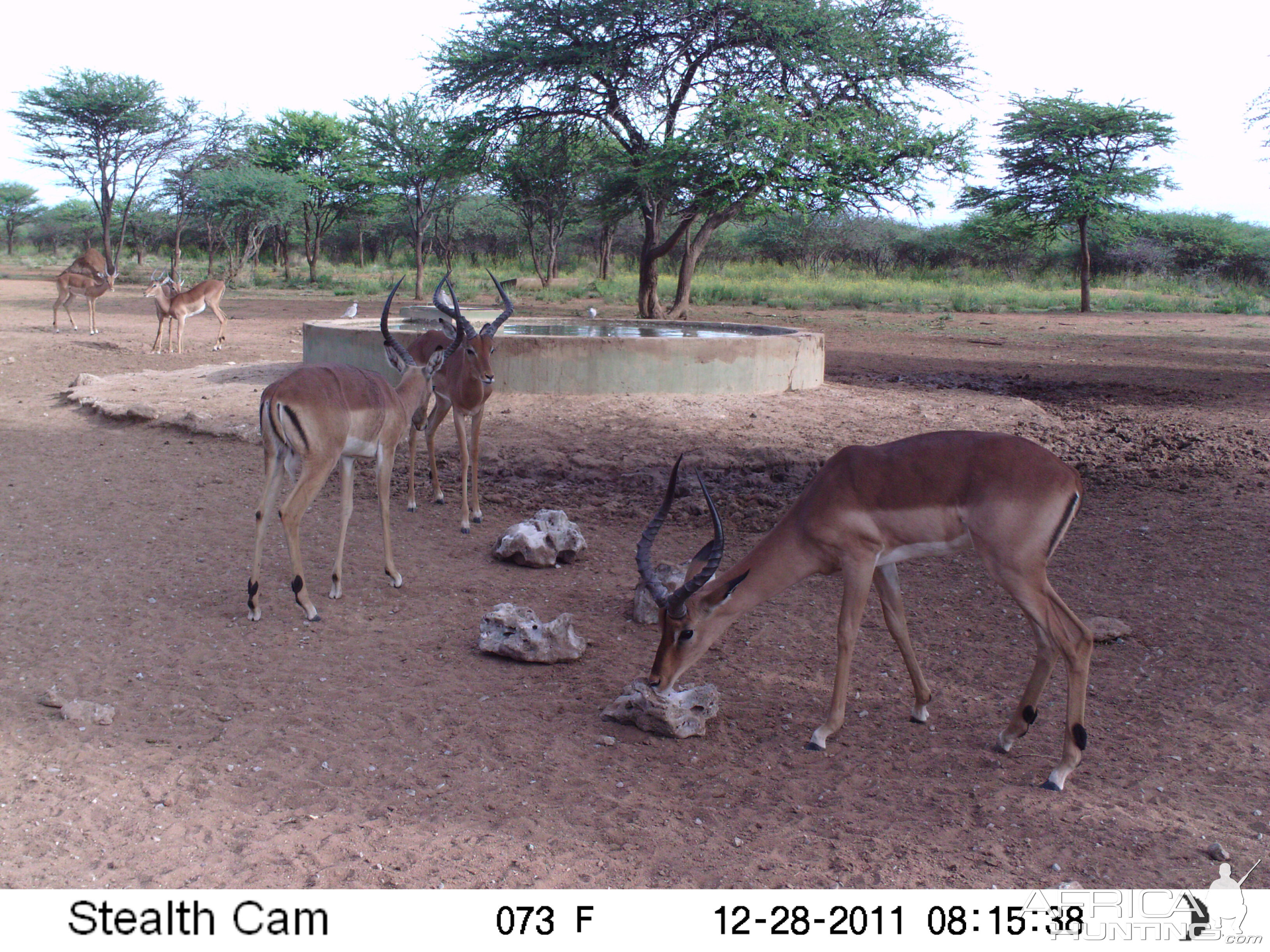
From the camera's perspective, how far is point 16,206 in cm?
5391

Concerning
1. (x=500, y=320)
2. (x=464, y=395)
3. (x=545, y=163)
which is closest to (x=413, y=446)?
(x=464, y=395)

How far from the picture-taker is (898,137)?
17.8 m

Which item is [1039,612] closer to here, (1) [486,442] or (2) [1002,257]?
(1) [486,442]

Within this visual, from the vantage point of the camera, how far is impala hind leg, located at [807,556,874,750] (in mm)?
3846

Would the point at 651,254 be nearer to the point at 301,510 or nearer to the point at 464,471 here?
the point at 464,471

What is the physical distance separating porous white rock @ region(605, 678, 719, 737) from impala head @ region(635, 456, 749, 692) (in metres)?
0.05

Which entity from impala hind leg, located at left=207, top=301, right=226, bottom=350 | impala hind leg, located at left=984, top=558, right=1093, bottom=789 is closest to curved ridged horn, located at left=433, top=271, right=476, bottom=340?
impala hind leg, located at left=984, top=558, right=1093, bottom=789

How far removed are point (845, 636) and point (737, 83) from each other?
56.3 ft

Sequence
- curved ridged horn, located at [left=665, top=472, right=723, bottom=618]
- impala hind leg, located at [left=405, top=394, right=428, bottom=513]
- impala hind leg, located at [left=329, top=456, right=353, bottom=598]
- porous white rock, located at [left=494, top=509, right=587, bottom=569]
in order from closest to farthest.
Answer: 1. curved ridged horn, located at [left=665, top=472, right=723, bottom=618]
2. impala hind leg, located at [left=329, top=456, right=353, bottom=598]
3. porous white rock, located at [left=494, top=509, right=587, bottom=569]
4. impala hind leg, located at [left=405, top=394, right=428, bottom=513]

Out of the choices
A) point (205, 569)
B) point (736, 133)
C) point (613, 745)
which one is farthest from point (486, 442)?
point (736, 133)

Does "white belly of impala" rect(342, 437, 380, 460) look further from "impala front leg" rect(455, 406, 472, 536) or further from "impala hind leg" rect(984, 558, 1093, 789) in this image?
"impala hind leg" rect(984, 558, 1093, 789)

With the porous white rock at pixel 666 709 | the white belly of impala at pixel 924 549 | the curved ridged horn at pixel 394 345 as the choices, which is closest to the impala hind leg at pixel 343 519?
the curved ridged horn at pixel 394 345

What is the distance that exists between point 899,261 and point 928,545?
4175cm

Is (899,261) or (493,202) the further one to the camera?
(899,261)
